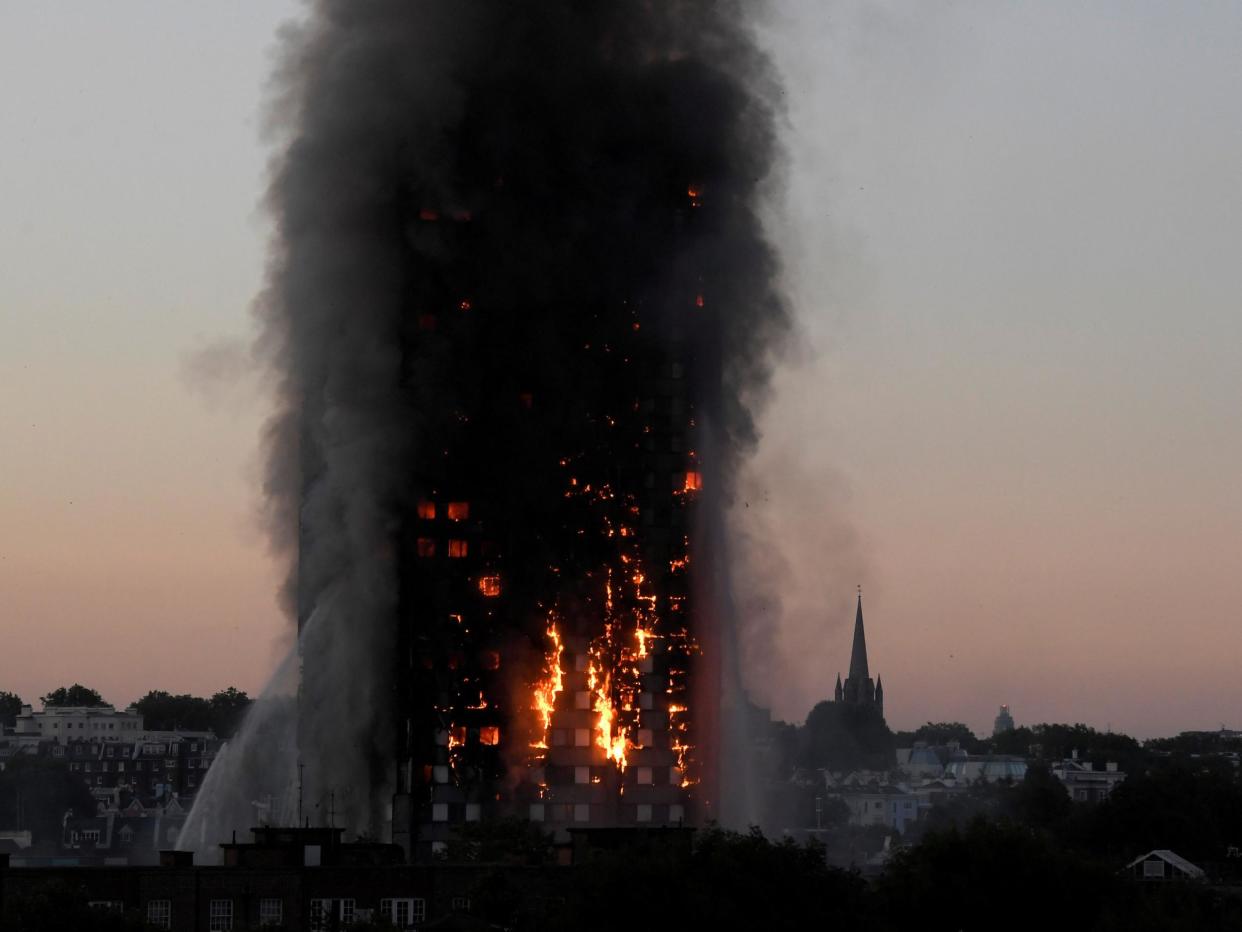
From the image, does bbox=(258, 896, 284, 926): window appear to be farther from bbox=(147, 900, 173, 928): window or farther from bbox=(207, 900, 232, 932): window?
bbox=(147, 900, 173, 928): window

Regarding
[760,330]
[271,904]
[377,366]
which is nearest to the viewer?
[271,904]

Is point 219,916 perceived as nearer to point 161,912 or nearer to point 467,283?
point 161,912

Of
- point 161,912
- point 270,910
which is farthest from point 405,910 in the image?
point 161,912

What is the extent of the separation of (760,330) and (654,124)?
44.9 feet

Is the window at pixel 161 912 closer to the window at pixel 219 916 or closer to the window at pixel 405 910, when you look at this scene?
the window at pixel 219 916

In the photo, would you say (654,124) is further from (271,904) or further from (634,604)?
(271,904)

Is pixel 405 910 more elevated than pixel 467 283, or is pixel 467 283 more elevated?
pixel 467 283

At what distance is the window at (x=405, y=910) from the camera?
12106 centimetres

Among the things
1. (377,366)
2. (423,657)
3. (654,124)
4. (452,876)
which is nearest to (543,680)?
(423,657)

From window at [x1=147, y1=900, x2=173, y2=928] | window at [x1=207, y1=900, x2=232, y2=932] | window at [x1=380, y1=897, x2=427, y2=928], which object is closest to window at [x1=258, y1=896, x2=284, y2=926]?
window at [x1=207, y1=900, x2=232, y2=932]

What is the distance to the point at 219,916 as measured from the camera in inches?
4685

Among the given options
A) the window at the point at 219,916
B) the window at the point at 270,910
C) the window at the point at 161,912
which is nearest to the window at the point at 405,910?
the window at the point at 270,910

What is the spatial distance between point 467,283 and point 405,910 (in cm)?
5314

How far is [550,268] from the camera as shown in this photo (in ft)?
547
